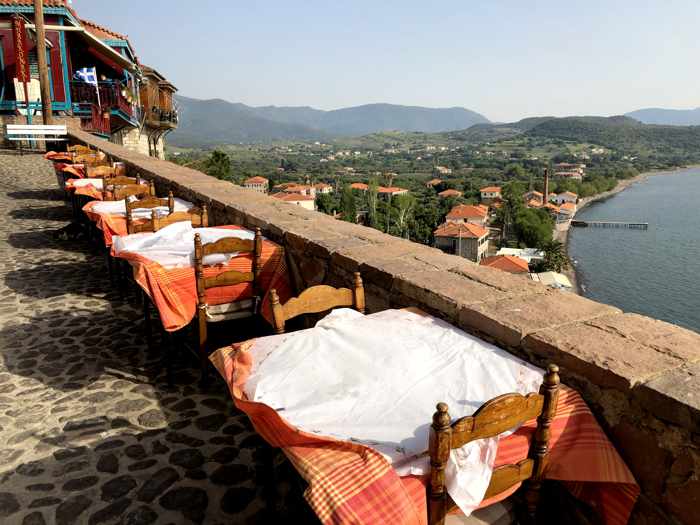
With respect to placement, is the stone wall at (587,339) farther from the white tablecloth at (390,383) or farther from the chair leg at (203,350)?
the chair leg at (203,350)

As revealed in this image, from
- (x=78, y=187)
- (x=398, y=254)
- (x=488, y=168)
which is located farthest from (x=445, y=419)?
(x=488, y=168)

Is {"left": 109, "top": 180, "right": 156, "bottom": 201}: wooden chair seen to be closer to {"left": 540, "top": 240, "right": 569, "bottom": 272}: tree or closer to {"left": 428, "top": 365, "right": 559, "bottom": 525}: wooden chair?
{"left": 428, "top": 365, "right": 559, "bottom": 525}: wooden chair

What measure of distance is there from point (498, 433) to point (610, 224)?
77587 mm

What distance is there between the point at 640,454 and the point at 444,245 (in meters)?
53.4

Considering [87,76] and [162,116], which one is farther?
[162,116]

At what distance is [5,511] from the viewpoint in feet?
7.72

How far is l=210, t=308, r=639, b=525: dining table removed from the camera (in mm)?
1472

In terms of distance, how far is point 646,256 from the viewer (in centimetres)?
5519

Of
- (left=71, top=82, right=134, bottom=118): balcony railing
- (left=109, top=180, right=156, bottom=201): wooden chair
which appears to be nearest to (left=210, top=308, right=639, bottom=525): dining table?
(left=109, top=180, right=156, bottom=201): wooden chair

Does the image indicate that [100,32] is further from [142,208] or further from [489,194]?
[489,194]

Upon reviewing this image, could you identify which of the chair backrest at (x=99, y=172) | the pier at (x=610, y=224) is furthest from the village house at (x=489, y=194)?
the chair backrest at (x=99, y=172)

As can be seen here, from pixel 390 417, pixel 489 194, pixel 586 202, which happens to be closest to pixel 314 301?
→ pixel 390 417

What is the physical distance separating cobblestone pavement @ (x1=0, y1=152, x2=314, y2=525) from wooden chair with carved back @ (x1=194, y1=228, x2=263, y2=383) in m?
0.46

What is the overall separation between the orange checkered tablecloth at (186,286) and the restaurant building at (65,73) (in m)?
14.5
